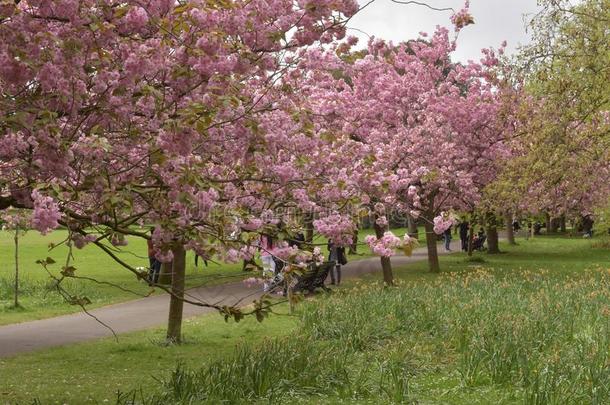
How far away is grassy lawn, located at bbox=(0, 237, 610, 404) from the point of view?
7.11m

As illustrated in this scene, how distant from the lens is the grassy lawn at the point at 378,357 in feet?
A: 23.3

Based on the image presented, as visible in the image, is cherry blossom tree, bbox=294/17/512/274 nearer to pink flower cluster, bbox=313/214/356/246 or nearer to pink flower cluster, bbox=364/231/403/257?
pink flower cluster, bbox=313/214/356/246

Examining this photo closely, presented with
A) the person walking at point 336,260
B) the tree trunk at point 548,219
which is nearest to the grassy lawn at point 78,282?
the person walking at point 336,260

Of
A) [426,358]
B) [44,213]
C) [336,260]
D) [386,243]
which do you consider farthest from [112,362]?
[336,260]

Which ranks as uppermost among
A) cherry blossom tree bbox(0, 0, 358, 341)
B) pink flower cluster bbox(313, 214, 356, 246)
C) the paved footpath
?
cherry blossom tree bbox(0, 0, 358, 341)

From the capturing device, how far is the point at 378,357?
29.7ft

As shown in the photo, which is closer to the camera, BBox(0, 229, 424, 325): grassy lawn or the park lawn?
the park lawn

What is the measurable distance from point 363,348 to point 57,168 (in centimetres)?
579

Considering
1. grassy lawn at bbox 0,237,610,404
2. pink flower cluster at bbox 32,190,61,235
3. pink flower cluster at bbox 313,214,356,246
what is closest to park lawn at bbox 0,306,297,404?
grassy lawn at bbox 0,237,610,404

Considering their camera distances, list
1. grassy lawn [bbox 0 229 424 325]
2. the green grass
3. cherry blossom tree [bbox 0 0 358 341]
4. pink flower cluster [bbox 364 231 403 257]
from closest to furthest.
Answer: cherry blossom tree [bbox 0 0 358 341], pink flower cluster [bbox 364 231 403 257], grassy lawn [bbox 0 229 424 325], the green grass

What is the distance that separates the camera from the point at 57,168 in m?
5.27

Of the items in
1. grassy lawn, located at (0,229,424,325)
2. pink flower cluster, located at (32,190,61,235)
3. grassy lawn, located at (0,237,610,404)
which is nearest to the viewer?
pink flower cluster, located at (32,190,61,235)

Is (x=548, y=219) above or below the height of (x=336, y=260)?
above

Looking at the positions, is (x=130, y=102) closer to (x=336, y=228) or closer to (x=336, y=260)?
(x=336, y=228)
